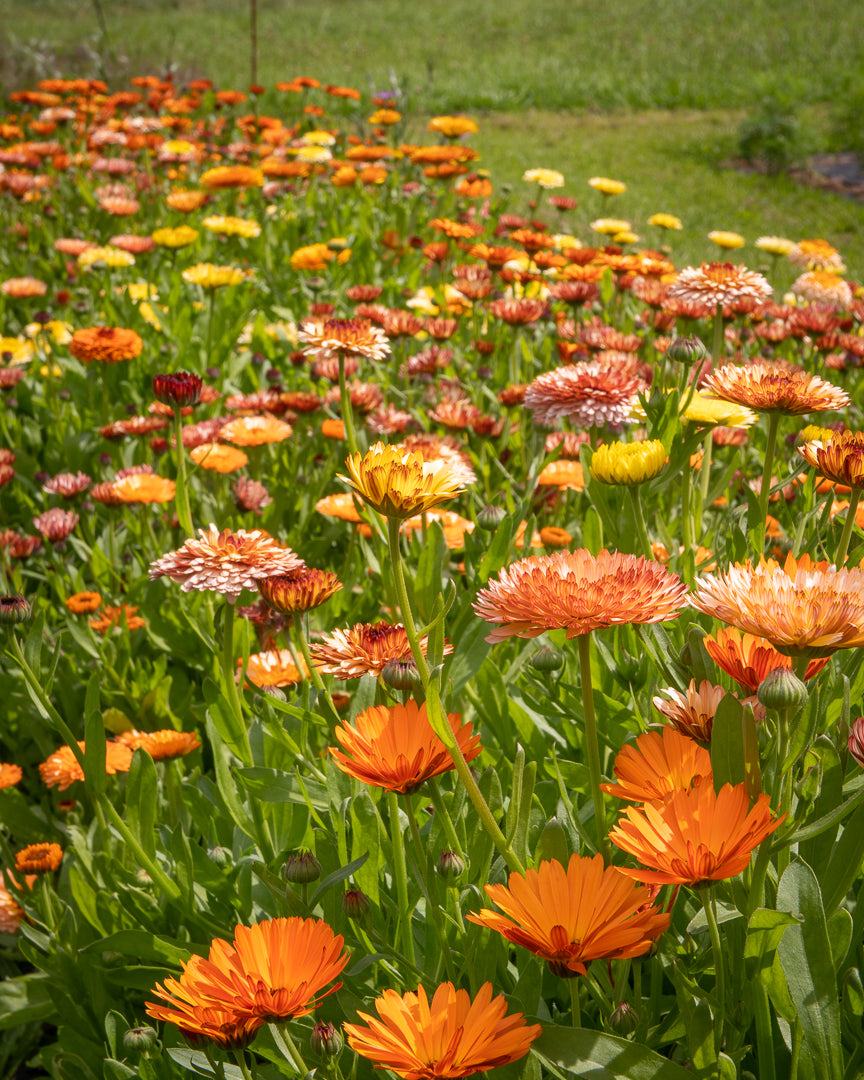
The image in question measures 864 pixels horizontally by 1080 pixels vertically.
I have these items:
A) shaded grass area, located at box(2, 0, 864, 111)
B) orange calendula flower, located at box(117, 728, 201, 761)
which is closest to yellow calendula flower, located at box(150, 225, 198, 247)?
orange calendula flower, located at box(117, 728, 201, 761)

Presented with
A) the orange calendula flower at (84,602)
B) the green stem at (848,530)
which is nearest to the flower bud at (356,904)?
the green stem at (848,530)

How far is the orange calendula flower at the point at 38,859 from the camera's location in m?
1.46

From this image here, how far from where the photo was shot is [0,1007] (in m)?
1.51

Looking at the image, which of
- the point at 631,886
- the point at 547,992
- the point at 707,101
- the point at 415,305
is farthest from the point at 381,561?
the point at 707,101

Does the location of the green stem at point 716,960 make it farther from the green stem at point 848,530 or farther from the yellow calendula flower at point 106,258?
the yellow calendula flower at point 106,258

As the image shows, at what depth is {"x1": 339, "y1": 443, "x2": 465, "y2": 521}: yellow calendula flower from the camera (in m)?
0.85

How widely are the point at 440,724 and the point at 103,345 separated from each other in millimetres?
2008

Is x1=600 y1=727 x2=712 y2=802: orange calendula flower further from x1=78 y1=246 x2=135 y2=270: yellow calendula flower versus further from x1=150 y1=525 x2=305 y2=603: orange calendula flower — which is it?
x1=78 y1=246 x2=135 y2=270: yellow calendula flower

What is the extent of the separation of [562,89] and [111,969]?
1590 centimetres

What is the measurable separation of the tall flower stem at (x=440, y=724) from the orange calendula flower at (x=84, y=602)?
1.35 m

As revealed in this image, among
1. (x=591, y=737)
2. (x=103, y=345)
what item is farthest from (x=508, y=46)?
(x=591, y=737)

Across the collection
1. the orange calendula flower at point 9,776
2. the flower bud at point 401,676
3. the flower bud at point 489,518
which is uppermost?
the flower bud at point 401,676

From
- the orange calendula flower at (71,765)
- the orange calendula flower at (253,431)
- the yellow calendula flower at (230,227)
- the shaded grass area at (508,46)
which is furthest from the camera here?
the shaded grass area at (508,46)

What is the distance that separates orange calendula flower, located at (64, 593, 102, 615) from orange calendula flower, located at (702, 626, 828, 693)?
58.5 inches
